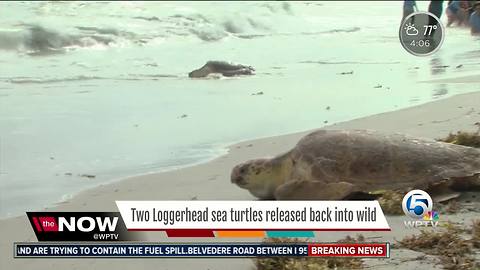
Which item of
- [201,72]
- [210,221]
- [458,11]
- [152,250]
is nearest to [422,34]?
[458,11]

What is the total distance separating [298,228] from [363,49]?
1617mm

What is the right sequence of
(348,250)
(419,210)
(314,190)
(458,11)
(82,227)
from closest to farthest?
(348,250) < (82,227) < (419,210) < (314,190) < (458,11)

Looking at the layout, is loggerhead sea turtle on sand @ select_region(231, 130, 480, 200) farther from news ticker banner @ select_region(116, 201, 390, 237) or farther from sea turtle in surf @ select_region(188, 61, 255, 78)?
sea turtle in surf @ select_region(188, 61, 255, 78)

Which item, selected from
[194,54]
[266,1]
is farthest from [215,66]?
[266,1]

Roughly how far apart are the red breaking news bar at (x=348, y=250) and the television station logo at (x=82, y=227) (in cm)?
73

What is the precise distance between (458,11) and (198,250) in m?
1.84

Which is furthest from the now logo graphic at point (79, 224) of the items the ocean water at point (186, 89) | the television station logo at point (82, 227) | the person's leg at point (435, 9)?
the person's leg at point (435, 9)

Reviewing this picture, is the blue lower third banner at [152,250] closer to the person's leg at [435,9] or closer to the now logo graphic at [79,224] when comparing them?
the now logo graphic at [79,224]

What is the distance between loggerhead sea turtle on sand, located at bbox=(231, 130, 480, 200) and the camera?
2.84 metres

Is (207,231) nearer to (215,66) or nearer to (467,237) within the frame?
(467,237)

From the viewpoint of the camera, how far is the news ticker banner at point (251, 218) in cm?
243

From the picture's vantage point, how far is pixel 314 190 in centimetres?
273

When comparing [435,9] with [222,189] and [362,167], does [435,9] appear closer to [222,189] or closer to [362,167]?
[362,167]

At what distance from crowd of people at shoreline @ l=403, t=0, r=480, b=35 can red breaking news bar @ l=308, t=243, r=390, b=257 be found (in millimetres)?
1230
